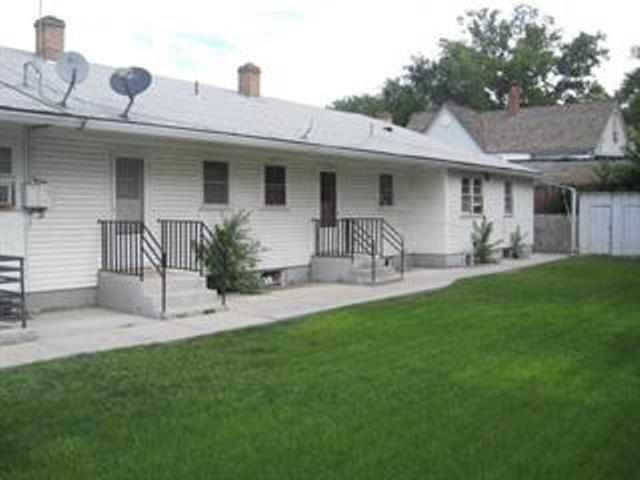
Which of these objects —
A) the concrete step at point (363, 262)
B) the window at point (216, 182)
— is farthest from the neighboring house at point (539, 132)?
the window at point (216, 182)

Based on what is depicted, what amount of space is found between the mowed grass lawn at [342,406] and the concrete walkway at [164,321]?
0.60m

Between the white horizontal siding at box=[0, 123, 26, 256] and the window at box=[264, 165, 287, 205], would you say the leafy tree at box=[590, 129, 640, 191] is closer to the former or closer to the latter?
the window at box=[264, 165, 287, 205]

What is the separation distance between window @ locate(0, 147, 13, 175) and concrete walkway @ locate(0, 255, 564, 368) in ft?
6.60

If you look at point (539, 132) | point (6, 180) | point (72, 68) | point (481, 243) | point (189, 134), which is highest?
point (539, 132)

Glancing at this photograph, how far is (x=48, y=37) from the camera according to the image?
1560cm

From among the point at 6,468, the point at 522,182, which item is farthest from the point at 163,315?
the point at 522,182

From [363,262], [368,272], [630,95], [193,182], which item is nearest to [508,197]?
[363,262]

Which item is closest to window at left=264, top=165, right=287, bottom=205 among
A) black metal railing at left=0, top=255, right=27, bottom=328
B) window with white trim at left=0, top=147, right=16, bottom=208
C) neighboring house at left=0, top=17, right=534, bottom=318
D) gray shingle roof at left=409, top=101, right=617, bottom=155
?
neighboring house at left=0, top=17, right=534, bottom=318

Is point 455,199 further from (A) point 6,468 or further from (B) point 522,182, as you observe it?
(A) point 6,468

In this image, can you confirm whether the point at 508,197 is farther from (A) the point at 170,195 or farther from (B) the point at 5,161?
(B) the point at 5,161

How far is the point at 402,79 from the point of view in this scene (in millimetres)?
57156

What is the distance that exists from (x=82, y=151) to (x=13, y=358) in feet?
15.3

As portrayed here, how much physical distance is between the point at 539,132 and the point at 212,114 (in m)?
26.8

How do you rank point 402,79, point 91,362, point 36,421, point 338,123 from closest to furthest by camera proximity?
A: point 36,421
point 91,362
point 338,123
point 402,79
